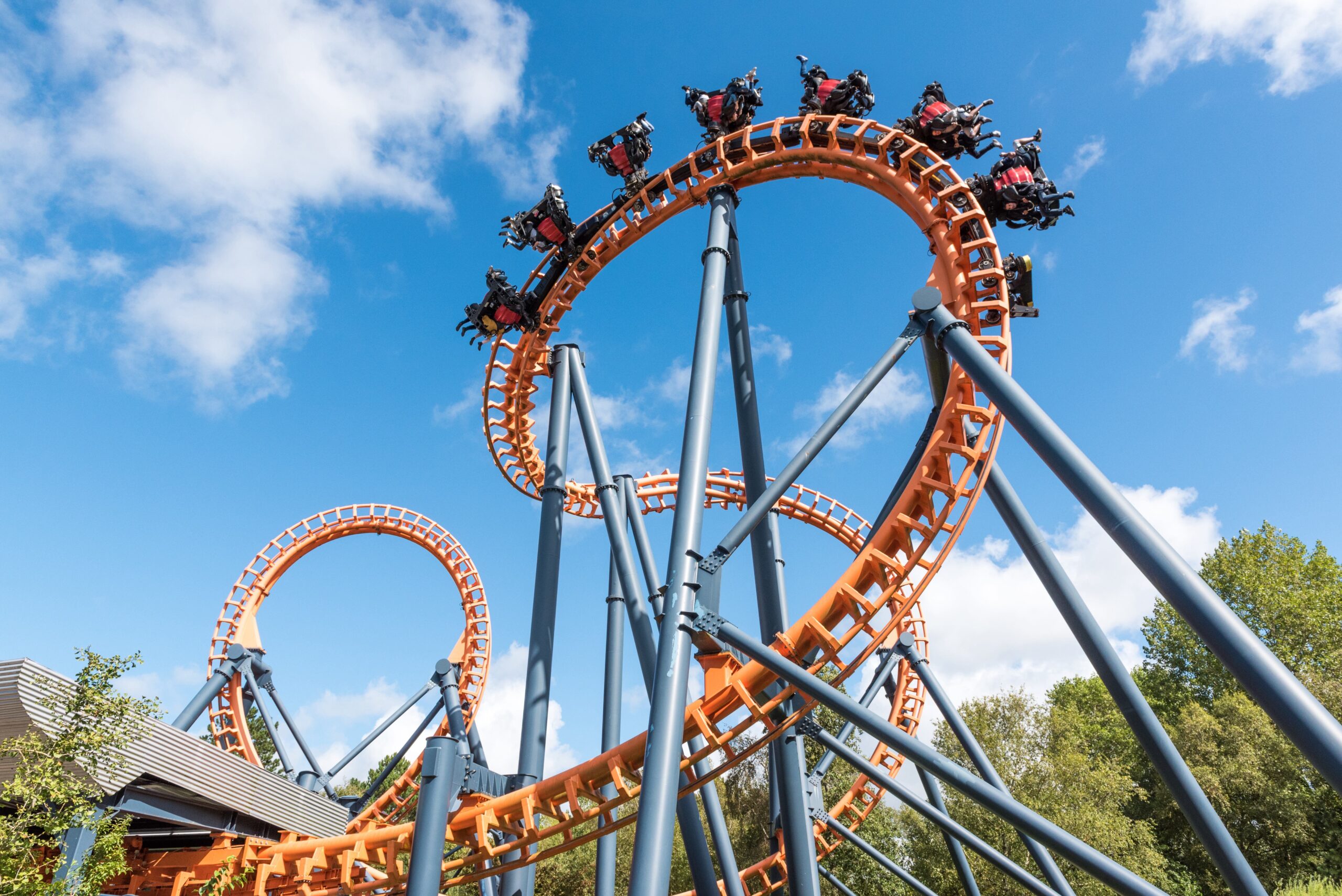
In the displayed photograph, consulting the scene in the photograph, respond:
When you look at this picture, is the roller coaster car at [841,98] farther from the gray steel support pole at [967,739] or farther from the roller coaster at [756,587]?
the gray steel support pole at [967,739]

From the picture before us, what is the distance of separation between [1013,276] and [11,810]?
32.0 feet

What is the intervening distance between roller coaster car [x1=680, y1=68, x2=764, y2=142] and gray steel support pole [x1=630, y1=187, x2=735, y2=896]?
1778mm

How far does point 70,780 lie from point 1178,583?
7.49 meters

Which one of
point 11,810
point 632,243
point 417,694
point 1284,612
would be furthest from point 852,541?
point 1284,612

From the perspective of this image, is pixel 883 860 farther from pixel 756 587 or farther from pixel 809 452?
pixel 809 452

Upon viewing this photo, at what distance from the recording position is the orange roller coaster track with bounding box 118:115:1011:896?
19.2ft

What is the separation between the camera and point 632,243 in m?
8.99

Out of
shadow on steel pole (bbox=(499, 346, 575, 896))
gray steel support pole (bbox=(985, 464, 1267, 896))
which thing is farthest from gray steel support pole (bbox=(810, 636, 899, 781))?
→ gray steel support pole (bbox=(985, 464, 1267, 896))

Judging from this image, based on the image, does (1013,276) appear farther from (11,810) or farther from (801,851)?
(11,810)

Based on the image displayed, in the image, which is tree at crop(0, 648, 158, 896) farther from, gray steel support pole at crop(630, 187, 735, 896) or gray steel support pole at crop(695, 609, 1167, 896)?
gray steel support pole at crop(695, 609, 1167, 896)

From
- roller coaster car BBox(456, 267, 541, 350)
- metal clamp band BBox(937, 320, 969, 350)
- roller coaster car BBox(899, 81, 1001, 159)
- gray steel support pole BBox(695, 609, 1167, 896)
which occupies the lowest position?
gray steel support pole BBox(695, 609, 1167, 896)

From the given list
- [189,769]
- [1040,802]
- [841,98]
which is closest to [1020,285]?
[841,98]

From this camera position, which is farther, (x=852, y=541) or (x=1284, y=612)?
(x=1284, y=612)

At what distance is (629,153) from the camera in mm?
8742
